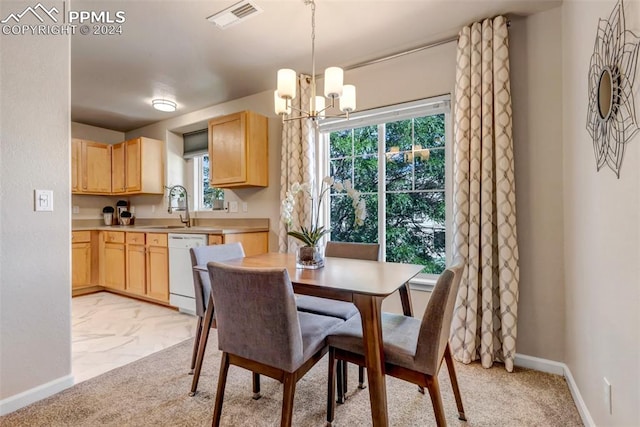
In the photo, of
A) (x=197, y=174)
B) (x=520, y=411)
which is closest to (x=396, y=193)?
(x=520, y=411)

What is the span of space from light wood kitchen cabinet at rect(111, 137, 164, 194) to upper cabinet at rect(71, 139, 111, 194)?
0.67 ft

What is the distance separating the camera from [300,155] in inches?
123

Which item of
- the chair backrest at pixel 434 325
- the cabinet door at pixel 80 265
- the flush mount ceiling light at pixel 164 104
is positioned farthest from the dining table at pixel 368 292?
the cabinet door at pixel 80 265

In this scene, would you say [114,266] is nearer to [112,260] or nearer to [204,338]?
[112,260]

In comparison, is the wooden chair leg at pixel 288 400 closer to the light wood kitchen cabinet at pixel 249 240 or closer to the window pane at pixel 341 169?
the light wood kitchen cabinet at pixel 249 240

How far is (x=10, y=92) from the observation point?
1.70m

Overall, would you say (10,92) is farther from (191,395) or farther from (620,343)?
(620,343)

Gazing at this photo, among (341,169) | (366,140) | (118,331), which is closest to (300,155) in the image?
(341,169)

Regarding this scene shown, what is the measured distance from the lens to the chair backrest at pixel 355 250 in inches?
88.5

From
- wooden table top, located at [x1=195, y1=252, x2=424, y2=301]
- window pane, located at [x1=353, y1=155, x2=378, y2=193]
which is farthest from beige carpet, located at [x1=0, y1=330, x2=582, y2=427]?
→ window pane, located at [x1=353, y1=155, x2=378, y2=193]

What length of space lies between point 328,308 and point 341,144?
1.79 meters

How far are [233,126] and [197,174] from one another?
5.10ft

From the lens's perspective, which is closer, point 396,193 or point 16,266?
point 16,266

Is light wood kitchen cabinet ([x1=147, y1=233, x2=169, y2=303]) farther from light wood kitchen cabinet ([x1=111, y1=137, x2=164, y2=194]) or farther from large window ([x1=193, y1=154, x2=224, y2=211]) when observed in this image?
light wood kitchen cabinet ([x1=111, y1=137, x2=164, y2=194])
